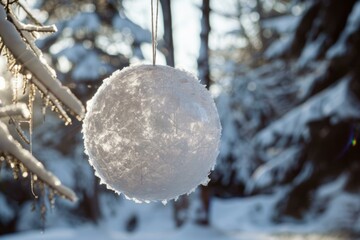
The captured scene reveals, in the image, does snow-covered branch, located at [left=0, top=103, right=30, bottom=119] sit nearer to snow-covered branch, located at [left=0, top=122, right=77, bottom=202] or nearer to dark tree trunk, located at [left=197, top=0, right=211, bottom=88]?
snow-covered branch, located at [left=0, top=122, right=77, bottom=202]

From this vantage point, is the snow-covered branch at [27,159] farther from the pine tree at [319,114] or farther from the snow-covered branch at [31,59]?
the pine tree at [319,114]

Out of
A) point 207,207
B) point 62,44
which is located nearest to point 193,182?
point 207,207

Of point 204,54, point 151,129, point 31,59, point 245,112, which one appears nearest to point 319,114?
point 204,54

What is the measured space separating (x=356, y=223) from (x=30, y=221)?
8048mm

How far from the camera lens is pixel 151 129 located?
66.0 inches

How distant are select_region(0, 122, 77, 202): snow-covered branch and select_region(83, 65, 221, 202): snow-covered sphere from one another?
28 cm

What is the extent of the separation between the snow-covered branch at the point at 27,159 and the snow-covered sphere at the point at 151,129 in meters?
0.28

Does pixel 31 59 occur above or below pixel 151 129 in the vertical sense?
above

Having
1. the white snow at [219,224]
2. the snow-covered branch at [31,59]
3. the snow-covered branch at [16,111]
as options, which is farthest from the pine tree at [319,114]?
the snow-covered branch at [16,111]

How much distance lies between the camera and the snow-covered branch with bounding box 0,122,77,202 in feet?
5.89

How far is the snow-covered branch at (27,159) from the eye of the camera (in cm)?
179

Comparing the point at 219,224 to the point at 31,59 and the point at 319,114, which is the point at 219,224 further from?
the point at 31,59

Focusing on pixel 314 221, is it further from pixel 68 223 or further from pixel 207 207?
pixel 68 223

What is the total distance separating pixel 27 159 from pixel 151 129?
1.82 ft
